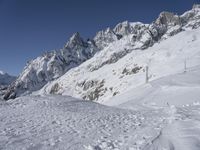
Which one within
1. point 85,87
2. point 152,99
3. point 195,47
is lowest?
point 152,99

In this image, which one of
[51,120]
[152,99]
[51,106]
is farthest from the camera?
[152,99]

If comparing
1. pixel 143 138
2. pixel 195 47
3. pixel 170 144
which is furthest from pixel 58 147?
pixel 195 47

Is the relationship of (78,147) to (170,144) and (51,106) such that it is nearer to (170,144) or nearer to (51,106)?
(170,144)

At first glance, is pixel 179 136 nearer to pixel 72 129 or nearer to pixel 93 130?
pixel 93 130

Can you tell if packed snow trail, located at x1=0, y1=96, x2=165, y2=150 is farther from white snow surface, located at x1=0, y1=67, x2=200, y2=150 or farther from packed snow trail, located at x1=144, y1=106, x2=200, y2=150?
packed snow trail, located at x1=144, y1=106, x2=200, y2=150

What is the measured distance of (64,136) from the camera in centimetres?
1398

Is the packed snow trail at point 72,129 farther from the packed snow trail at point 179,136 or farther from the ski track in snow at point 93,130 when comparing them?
the packed snow trail at point 179,136

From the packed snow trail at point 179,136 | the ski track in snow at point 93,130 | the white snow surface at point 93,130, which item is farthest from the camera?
the ski track in snow at point 93,130

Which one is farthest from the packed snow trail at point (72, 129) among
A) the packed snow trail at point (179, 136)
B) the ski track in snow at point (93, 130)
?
the packed snow trail at point (179, 136)

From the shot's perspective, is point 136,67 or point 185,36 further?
point 185,36

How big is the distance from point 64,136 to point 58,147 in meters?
1.69

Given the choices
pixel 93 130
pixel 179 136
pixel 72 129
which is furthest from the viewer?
pixel 72 129

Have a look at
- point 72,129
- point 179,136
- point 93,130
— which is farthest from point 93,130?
point 179,136

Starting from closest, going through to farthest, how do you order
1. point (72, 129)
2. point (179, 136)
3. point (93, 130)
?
A: point (179, 136) < point (93, 130) < point (72, 129)
